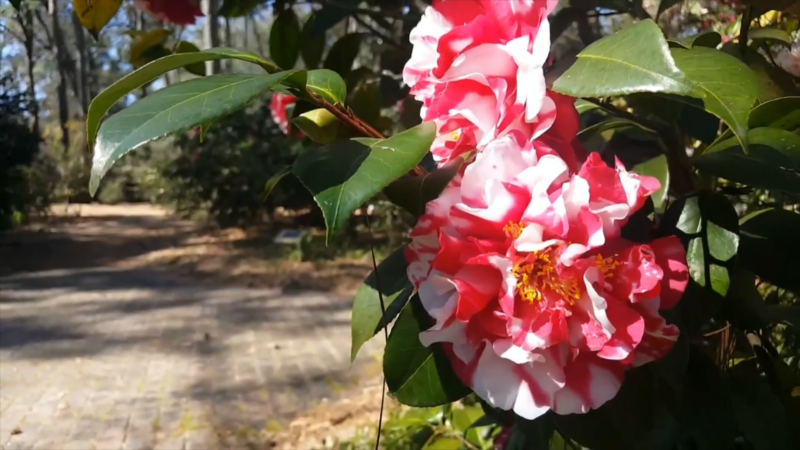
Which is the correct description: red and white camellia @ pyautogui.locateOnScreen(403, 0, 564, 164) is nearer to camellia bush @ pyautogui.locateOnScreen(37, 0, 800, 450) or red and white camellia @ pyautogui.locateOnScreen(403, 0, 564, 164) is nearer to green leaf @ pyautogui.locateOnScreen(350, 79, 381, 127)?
camellia bush @ pyautogui.locateOnScreen(37, 0, 800, 450)

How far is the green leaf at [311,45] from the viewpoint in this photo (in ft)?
4.09

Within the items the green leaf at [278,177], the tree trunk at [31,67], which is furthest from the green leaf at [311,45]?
the tree trunk at [31,67]

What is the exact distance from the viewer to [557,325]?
48 centimetres

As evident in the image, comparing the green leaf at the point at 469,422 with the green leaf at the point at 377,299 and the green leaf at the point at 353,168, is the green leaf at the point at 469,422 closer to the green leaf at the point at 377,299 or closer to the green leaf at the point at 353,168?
the green leaf at the point at 377,299

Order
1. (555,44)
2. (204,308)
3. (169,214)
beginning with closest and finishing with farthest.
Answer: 1. (555,44)
2. (204,308)
3. (169,214)

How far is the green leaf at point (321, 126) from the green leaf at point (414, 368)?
0.17m

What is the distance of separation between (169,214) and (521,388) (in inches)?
500

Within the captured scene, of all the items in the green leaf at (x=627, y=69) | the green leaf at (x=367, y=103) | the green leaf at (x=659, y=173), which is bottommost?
the green leaf at (x=659, y=173)

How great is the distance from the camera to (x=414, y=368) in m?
0.59

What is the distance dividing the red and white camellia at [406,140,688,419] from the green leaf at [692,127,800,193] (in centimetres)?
16

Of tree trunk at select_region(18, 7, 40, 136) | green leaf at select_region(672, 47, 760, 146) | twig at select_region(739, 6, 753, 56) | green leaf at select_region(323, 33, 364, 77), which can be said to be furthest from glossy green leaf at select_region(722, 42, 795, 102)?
tree trunk at select_region(18, 7, 40, 136)

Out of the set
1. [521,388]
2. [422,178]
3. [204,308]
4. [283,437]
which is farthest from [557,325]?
[204,308]

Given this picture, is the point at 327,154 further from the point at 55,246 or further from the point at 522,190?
the point at 55,246

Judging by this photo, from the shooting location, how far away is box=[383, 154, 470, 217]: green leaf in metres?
0.53
